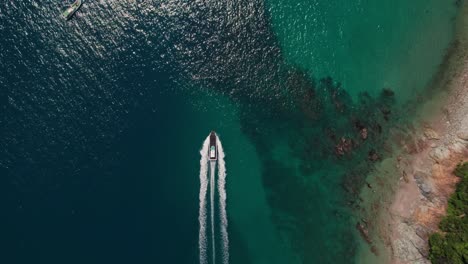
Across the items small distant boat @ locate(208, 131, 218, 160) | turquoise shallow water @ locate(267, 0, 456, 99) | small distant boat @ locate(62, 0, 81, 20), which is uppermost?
small distant boat @ locate(62, 0, 81, 20)

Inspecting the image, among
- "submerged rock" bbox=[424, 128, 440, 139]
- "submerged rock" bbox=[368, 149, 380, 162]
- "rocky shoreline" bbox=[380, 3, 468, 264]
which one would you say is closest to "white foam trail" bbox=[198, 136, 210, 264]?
"submerged rock" bbox=[368, 149, 380, 162]

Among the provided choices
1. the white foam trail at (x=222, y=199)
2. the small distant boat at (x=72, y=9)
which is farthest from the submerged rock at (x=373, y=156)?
the small distant boat at (x=72, y=9)

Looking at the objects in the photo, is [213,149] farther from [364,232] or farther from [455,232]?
[455,232]

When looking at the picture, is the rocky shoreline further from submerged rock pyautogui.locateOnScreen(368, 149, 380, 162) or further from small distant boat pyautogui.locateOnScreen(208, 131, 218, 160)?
small distant boat pyautogui.locateOnScreen(208, 131, 218, 160)

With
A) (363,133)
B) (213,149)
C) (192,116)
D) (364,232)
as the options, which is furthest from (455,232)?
(192,116)

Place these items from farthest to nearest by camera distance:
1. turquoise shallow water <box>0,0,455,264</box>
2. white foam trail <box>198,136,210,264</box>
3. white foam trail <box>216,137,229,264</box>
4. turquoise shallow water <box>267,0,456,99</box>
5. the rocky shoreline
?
white foam trail <box>198,136,210,264</box>
white foam trail <box>216,137,229,264</box>
turquoise shallow water <box>0,0,455,264</box>
turquoise shallow water <box>267,0,456,99</box>
the rocky shoreline

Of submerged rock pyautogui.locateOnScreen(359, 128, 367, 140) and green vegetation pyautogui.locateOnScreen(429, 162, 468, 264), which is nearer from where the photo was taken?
green vegetation pyautogui.locateOnScreen(429, 162, 468, 264)

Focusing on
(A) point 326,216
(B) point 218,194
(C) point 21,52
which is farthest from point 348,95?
(C) point 21,52
